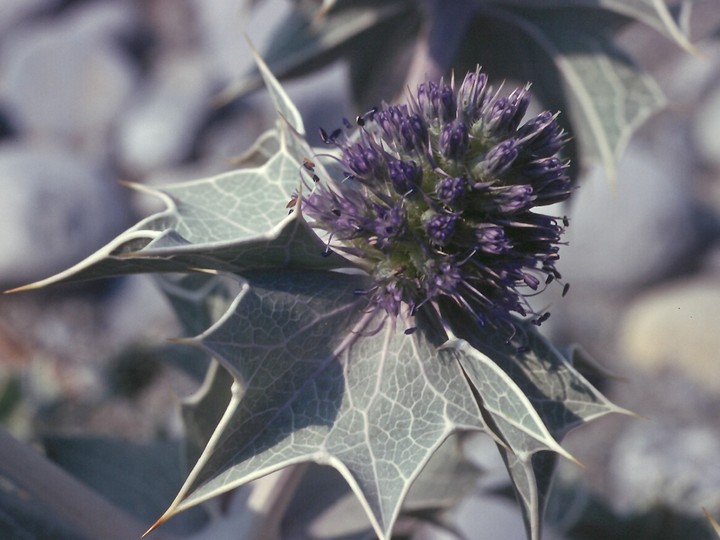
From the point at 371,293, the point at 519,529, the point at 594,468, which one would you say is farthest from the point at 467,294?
the point at 594,468

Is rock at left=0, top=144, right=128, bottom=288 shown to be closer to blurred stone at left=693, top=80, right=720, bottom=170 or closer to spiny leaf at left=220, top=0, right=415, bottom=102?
spiny leaf at left=220, top=0, right=415, bottom=102

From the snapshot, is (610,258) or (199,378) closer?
(199,378)

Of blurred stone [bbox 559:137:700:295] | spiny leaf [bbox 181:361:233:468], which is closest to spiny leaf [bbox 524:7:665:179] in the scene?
spiny leaf [bbox 181:361:233:468]

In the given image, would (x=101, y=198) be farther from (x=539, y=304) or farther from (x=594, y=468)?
(x=594, y=468)

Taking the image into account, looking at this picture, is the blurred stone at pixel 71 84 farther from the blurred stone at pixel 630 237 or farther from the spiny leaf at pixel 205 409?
the spiny leaf at pixel 205 409

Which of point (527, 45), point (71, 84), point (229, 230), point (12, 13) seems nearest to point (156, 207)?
point (71, 84)
